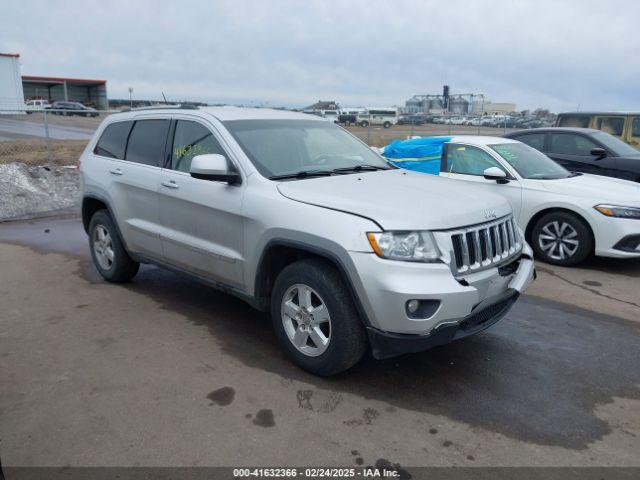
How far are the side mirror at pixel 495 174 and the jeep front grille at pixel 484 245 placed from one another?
3.01 m

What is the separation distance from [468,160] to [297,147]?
12.7 feet

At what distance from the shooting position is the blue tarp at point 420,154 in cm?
819

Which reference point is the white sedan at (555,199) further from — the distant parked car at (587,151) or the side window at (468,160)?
the distant parked car at (587,151)

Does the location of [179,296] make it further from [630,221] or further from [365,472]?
[630,221]

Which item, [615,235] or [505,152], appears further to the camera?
[505,152]

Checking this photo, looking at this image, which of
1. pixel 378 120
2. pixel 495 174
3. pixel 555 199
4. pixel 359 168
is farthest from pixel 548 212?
pixel 378 120

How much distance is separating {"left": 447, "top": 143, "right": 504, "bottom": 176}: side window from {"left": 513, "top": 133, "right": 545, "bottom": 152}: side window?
2.02m

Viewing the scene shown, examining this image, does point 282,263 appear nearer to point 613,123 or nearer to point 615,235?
point 615,235

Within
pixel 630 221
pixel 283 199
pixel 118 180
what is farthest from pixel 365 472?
pixel 630 221

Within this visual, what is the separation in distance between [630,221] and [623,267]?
81 cm

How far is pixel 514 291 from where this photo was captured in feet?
12.6

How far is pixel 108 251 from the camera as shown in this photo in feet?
19.0

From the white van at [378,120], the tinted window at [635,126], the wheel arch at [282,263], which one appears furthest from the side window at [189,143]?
the white van at [378,120]

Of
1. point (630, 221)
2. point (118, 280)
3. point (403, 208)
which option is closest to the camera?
point (403, 208)
